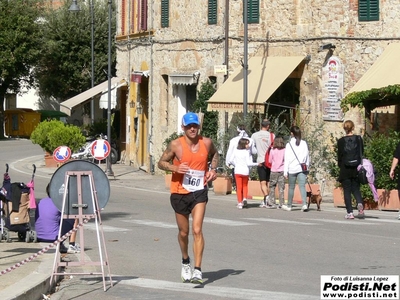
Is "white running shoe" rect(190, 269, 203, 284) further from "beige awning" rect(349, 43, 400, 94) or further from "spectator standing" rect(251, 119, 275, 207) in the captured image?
"beige awning" rect(349, 43, 400, 94)

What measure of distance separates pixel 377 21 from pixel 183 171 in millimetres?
17518

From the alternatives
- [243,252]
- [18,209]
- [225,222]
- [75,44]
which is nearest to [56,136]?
[225,222]

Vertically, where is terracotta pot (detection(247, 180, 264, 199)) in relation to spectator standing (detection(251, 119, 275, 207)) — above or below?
below

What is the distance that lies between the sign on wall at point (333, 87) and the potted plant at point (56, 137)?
1144 cm

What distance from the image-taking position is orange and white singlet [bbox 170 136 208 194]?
10719 mm

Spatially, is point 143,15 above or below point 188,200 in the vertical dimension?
above

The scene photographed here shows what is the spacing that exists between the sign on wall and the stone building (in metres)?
0.03

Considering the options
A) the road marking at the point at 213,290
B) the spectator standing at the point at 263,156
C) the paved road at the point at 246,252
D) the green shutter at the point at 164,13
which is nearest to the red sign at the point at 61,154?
the paved road at the point at 246,252

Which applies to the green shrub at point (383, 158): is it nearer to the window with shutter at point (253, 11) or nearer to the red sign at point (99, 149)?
the window with shutter at point (253, 11)

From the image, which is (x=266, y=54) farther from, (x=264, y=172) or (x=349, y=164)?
(x=349, y=164)

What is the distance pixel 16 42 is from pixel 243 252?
46.9m

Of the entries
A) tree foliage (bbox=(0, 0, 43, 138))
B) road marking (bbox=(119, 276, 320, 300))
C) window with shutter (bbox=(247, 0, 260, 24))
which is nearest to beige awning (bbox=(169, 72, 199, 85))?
window with shutter (bbox=(247, 0, 260, 24))

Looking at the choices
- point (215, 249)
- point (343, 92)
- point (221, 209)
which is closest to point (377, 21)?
point (343, 92)

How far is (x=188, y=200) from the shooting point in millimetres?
10742
